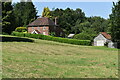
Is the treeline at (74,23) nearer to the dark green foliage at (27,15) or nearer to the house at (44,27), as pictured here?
the dark green foliage at (27,15)

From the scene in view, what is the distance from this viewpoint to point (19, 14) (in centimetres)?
10831

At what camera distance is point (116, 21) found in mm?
57031

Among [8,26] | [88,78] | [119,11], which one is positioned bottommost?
[88,78]

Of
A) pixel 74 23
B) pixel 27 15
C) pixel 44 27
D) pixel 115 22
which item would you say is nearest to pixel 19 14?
pixel 27 15

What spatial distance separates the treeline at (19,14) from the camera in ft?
136

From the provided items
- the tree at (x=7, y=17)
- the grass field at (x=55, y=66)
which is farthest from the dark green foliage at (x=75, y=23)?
the grass field at (x=55, y=66)

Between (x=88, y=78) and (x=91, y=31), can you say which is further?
(x=91, y=31)

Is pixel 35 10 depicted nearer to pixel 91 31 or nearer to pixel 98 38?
pixel 91 31

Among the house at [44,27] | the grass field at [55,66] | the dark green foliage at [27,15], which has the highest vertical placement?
the dark green foliage at [27,15]

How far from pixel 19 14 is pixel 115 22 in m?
62.8

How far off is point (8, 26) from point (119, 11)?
31098 millimetres

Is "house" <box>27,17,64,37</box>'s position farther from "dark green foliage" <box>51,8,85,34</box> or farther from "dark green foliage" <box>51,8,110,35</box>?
"dark green foliage" <box>51,8,85,34</box>

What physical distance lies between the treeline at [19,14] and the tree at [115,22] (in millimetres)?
25876

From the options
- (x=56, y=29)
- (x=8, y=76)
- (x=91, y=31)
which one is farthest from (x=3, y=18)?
(x=91, y=31)
